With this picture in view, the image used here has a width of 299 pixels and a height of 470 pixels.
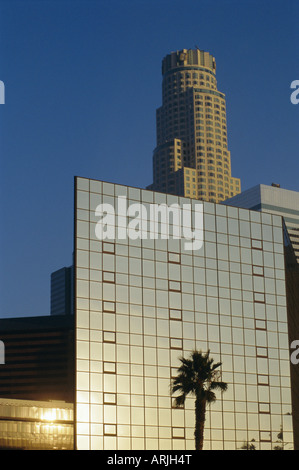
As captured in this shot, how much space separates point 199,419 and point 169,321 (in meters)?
13.6

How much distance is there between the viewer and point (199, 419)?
83.6 meters

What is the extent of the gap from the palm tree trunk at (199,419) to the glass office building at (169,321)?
208 inches

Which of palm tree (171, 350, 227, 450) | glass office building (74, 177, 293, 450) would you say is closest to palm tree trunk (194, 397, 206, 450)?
palm tree (171, 350, 227, 450)

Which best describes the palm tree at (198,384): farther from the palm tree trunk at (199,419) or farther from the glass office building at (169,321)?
the glass office building at (169,321)

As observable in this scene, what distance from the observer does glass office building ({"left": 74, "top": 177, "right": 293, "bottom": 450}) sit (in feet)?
283

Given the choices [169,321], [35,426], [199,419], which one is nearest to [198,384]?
[199,419]

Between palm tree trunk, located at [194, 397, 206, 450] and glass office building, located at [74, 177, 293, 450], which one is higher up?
glass office building, located at [74, 177, 293, 450]

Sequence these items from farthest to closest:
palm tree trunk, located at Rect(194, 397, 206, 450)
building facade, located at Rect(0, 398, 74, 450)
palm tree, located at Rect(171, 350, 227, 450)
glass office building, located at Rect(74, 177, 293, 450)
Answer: building facade, located at Rect(0, 398, 74, 450) < glass office building, located at Rect(74, 177, 293, 450) < palm tree trunk, located at Rect(194, 397, 206, 450) < palm tree, located at Rect(171, 350, 227, 450)

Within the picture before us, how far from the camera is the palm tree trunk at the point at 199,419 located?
83188 millimetres

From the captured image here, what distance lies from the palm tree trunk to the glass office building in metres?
5.28

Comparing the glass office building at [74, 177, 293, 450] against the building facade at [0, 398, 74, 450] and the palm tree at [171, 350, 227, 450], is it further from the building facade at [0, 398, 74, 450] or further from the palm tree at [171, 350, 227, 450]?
the building facade at [0, 398, 74, 450]

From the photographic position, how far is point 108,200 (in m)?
91.7

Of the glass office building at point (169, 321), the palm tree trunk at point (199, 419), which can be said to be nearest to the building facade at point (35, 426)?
the glass office building at point (169, 321)
